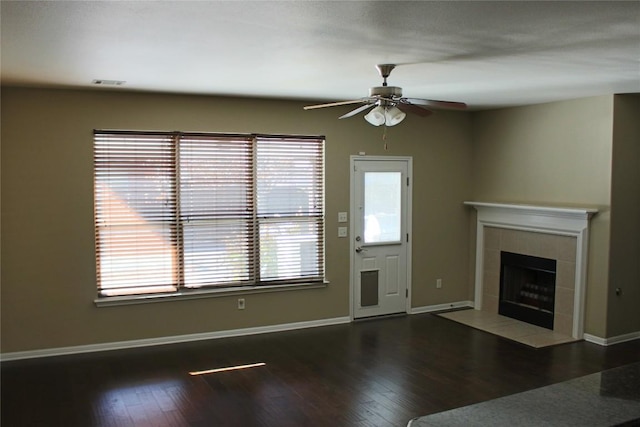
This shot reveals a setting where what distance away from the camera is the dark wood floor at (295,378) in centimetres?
416

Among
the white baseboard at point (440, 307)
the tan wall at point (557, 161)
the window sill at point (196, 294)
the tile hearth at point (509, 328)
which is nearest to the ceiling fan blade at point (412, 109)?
the tan wall at point (557, 161)

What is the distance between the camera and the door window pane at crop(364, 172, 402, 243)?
6832mm

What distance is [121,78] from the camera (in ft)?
15.5

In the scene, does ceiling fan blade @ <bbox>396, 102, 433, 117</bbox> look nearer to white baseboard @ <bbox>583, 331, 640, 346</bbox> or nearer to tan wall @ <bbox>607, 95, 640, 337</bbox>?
tan wall @ <bbox>607, 95, 640, 337</bbox>

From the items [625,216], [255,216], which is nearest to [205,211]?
[255,216]

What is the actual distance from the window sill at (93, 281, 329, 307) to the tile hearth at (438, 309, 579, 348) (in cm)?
179

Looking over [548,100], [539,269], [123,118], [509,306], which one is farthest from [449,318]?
[123,118]

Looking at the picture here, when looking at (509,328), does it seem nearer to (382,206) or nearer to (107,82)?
(382,206)

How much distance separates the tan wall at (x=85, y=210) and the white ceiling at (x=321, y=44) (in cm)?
40

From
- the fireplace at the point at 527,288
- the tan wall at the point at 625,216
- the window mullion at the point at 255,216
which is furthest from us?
the fireplace at the point at 527,288

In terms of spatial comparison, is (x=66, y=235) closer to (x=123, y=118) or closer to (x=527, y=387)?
(x=123, y=118)

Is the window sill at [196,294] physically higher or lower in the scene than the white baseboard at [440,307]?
higher

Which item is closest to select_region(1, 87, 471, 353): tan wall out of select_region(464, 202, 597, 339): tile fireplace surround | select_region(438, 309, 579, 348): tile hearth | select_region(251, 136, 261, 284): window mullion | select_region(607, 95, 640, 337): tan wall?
select_region(251, 136, 261, 284): window mullion

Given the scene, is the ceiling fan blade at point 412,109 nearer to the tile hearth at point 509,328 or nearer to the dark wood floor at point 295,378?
the dark wood floor at point 295,378
